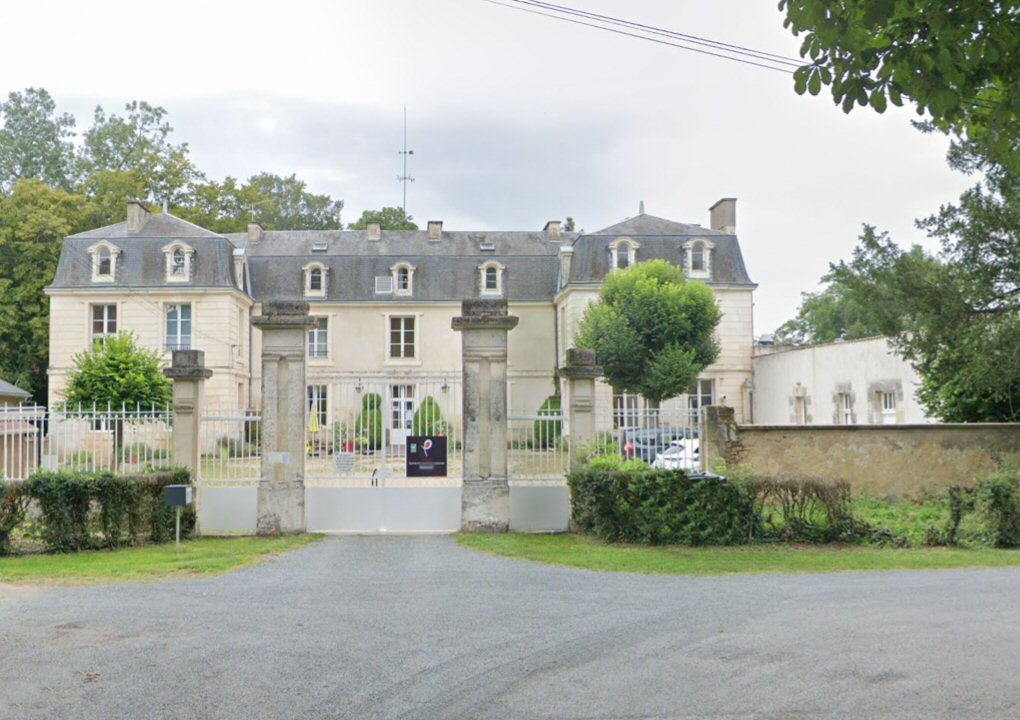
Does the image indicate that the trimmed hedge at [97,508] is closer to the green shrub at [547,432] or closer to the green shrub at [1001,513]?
the green shrub at [547,432]

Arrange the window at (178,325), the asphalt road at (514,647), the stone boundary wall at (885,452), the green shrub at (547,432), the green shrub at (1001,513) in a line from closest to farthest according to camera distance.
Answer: the asphalt road at (514,647) → the green shrub at (1001,513) → the green shrub at (547,432) → the stone boundary wall at (885,452) → the window at (178,325)

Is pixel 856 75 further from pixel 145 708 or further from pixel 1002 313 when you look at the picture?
pixel 1002 313

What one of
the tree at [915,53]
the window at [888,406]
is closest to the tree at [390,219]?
the window at [888,406]

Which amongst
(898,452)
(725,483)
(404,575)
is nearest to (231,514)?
(404,575)

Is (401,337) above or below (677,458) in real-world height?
above

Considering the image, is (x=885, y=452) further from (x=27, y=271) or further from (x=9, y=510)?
(x=27, y=271)

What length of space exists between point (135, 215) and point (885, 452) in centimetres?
2761

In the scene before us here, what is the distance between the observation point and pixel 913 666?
218 inches

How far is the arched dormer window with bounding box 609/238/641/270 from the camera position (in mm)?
34031

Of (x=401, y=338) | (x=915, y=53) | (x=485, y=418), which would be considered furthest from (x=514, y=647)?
(x=401, y=338)

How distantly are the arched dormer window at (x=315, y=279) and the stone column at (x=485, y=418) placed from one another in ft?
80.4

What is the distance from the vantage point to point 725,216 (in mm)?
36156

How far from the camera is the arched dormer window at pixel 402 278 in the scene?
117 ft

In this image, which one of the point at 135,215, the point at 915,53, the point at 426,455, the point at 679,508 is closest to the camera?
the point at 915,53
